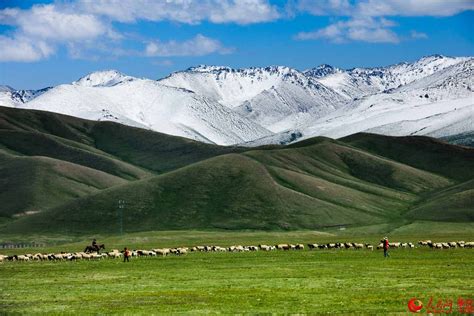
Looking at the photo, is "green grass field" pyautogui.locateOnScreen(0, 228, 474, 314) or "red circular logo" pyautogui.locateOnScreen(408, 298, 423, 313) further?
"green grass field" pyautogui.locateOnScreen(0, 228, 474, 314)

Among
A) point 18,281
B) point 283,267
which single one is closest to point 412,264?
point 283,267

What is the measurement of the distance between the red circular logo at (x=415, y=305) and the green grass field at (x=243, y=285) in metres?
0.50

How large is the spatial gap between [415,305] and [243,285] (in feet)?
53.6

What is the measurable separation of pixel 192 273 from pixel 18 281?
42.2 feet

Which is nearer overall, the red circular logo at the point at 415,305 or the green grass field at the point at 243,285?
the red circular logo at the point at 415,305

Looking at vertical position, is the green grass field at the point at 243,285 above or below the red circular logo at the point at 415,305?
above

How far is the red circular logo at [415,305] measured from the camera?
1528 inches

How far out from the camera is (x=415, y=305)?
4003 centimetres

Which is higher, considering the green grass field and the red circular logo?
the green grass field

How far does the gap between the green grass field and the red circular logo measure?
1.65 ft

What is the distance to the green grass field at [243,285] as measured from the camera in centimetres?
4338

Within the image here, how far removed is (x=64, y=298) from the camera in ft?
161

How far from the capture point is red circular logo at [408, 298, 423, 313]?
38.8 m

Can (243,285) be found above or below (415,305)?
above
